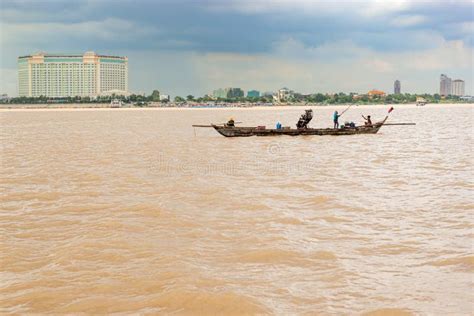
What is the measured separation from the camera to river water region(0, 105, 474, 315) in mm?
5352

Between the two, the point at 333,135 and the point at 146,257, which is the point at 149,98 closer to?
the point at 333,135

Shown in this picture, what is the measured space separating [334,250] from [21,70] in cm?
19988

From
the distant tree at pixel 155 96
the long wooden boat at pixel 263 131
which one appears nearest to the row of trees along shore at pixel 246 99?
the distant tree at pixel 155 96

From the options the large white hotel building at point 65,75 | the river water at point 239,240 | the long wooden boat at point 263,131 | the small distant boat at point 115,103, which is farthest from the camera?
the large white hotel building at point 65,75

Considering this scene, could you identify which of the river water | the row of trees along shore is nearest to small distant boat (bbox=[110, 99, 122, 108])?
the row of trees along shore

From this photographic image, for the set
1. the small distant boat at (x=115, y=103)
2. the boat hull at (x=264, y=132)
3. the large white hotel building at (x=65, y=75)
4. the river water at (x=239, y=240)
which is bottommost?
the river water at (x=239, y=240)

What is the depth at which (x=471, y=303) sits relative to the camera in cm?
514

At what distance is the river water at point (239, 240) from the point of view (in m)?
5.35

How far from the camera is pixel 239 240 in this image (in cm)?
754

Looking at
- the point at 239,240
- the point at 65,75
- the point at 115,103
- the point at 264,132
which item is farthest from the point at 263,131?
the point at 65,75

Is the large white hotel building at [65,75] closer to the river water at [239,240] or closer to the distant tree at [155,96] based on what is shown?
the distant tree at [155,96]

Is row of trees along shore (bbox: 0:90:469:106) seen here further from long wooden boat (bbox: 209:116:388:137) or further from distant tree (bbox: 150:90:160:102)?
long wooden boat (bbox: 209:116:388:137)

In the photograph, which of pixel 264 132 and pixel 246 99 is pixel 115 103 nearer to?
pixel 246 99

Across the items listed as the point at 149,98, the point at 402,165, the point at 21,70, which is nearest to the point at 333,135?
the point at 402,165
